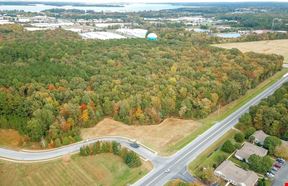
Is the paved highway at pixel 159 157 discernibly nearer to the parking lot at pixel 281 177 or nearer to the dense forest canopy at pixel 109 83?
Answer: the dense forest canopy at pixel 109 83

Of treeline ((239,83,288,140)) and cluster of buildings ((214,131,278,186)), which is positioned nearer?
cluster of buildings ((214,131,278,186))

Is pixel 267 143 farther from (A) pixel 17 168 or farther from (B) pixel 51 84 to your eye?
(B) pixel 51 84

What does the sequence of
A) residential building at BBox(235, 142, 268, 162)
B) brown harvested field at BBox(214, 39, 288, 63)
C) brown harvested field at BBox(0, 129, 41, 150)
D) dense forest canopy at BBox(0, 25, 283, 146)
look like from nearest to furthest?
1. residential building at BBox(235, 142, 268, 162)
2. brown harvested field at BBox(0, 129, 41, 150)
3. dense forest canopy at BBox(0, 25, 283, 146)
4. brown harvested field at BBox(214, 39, 288, 63)

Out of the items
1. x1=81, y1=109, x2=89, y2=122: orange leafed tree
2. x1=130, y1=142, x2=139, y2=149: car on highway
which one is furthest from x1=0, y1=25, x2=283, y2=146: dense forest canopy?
x1=130, y1=142, x2=139, y2=149: car on highway

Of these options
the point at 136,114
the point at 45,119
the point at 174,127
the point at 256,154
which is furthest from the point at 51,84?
the point at 256,154

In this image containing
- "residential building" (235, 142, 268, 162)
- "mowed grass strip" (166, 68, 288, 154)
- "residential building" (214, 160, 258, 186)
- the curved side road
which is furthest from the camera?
"mowed grass strip" (166, 68, 288, 154)

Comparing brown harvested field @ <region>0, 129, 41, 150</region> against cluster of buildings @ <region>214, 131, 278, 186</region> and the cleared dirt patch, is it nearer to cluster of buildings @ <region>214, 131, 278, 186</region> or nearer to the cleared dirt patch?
the cleared dirt patch
